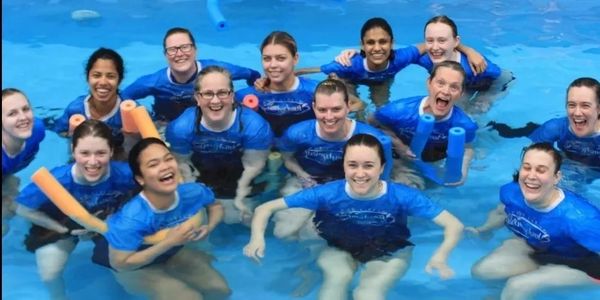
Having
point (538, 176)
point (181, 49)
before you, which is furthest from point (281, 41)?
point (538, 176)

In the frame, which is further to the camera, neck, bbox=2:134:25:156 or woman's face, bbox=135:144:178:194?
neck, bbox=2:134:25:156

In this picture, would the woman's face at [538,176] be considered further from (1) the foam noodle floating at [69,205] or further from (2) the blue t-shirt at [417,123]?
(1) the foam noodle floating at [69,205]

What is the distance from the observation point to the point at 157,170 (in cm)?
432

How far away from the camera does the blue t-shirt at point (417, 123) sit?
18.8ft

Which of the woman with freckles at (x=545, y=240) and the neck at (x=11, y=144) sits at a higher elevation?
the neck at (x=11, y=144)

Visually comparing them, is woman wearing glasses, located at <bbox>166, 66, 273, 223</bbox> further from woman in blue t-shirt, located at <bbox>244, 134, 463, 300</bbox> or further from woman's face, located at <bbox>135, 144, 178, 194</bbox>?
woman's face, located at <bbox>135, 144, 178, 194</bbox>

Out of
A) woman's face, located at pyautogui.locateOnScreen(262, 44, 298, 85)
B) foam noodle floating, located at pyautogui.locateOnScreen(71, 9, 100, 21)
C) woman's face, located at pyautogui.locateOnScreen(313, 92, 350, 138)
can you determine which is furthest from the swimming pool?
woman's face, located at pyautogui.locateOnScreen(262, 44, 298, 85)

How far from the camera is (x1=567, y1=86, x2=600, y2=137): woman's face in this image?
5.36 meters

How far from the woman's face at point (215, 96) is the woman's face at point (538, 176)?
6.96ft

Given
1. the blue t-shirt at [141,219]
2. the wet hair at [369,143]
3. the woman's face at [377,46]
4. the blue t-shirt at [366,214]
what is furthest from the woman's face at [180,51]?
the wet hair at [369,143]

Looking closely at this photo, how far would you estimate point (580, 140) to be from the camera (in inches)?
221

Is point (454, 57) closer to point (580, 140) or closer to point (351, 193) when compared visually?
point (580, 140)

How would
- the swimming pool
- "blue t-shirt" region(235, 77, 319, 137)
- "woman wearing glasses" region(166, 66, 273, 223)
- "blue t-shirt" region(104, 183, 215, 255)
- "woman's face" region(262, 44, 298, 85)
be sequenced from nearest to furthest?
"blue t-shirt" region(104, 183, 215, 255), the swimming pool, "woman wearing glasses" region(166, 66, 273, 223), "woman's face" region(262, 44, 298, 85), "blue t-shirt" region(235, 77, 319, 137)

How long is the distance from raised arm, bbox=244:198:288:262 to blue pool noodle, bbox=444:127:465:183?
1.24 m
